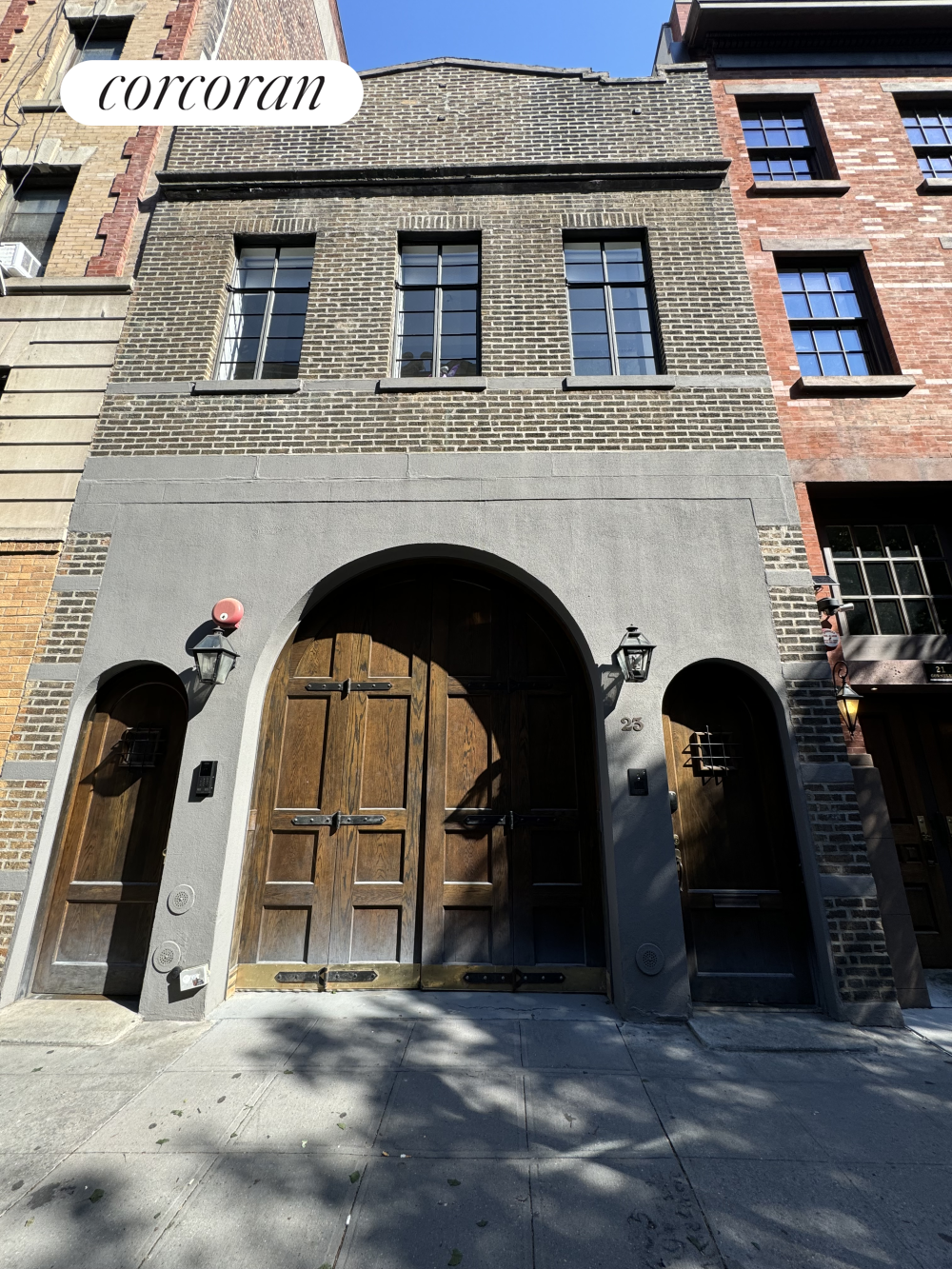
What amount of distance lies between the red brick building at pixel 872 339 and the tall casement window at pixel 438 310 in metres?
3.70

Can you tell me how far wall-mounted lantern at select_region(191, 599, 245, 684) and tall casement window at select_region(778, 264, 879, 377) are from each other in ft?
24.1

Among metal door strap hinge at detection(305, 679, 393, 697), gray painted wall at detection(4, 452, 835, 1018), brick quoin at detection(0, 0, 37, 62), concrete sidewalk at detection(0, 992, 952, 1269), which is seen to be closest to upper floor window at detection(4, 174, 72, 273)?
brick quoin at detection(0, 0, 37, 62)

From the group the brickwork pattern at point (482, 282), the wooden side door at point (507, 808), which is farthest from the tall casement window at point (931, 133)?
the wooden side door at point (507, 808)

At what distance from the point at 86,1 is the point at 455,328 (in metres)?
8.89

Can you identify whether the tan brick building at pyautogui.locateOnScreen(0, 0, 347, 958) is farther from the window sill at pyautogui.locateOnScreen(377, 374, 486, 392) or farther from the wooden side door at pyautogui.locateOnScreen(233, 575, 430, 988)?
the window sill at pyautogui.locateOnScreen(377, 374, 486, 392)

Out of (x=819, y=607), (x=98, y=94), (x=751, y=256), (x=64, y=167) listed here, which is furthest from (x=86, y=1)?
(x=819, y=607)

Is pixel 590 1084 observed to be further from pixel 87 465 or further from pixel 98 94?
pixel 98 94

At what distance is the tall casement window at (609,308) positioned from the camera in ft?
22.7

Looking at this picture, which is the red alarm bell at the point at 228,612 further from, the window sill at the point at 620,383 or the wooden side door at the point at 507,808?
the window sill at the point at 620,383

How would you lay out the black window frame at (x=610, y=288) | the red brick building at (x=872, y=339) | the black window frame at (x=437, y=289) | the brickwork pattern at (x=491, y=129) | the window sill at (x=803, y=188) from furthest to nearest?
1. the window sill at (x=803, y=188)
2. the brickwork pattern at (x=491, y=129)
3. the black window frame at (x=437, y=289)
4. the black window frame at (x=610, y=288)
5. the red brick building at (x=872, y=339)

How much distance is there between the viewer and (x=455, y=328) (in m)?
7.20

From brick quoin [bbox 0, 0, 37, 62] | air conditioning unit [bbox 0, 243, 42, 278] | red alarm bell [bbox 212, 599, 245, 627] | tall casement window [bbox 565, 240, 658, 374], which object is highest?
brick quoin [bbox 0, 0, 37, 62]

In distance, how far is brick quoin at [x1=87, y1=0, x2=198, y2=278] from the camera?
7.45 m

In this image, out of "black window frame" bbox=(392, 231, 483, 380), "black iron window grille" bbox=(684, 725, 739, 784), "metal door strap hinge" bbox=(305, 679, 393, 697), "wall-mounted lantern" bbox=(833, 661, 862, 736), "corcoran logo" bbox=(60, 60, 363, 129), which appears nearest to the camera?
"black iron window grille" bbox=(684, 725, 739, 784)
